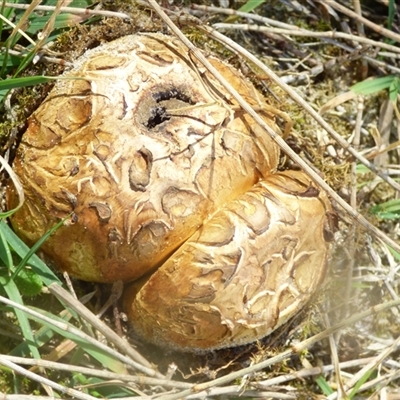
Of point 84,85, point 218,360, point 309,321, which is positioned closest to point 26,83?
point 84,85

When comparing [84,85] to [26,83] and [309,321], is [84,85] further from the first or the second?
[309,321]

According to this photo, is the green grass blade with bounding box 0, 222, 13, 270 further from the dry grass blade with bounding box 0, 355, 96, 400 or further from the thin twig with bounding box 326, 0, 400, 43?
the thin twig with bounding box 326, 0, 400, 43

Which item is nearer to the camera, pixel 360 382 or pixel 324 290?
pixel 360 382

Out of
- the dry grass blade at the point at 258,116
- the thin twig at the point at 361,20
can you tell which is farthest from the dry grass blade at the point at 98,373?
the thin twig at the point at 361,20

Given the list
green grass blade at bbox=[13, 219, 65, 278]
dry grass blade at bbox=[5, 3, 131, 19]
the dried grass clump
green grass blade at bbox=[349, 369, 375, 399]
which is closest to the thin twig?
the dried grass clump

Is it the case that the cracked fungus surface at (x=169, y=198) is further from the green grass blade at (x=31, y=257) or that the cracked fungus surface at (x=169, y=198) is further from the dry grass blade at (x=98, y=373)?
the dry grass blade at (x=98, y=373)

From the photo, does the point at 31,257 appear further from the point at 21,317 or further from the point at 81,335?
the point at 81,335

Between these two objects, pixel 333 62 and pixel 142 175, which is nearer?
pixel 142 175

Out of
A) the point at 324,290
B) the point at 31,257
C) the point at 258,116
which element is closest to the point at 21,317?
the point at 31,257

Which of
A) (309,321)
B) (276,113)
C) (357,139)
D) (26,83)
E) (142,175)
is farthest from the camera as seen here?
(357,139)
